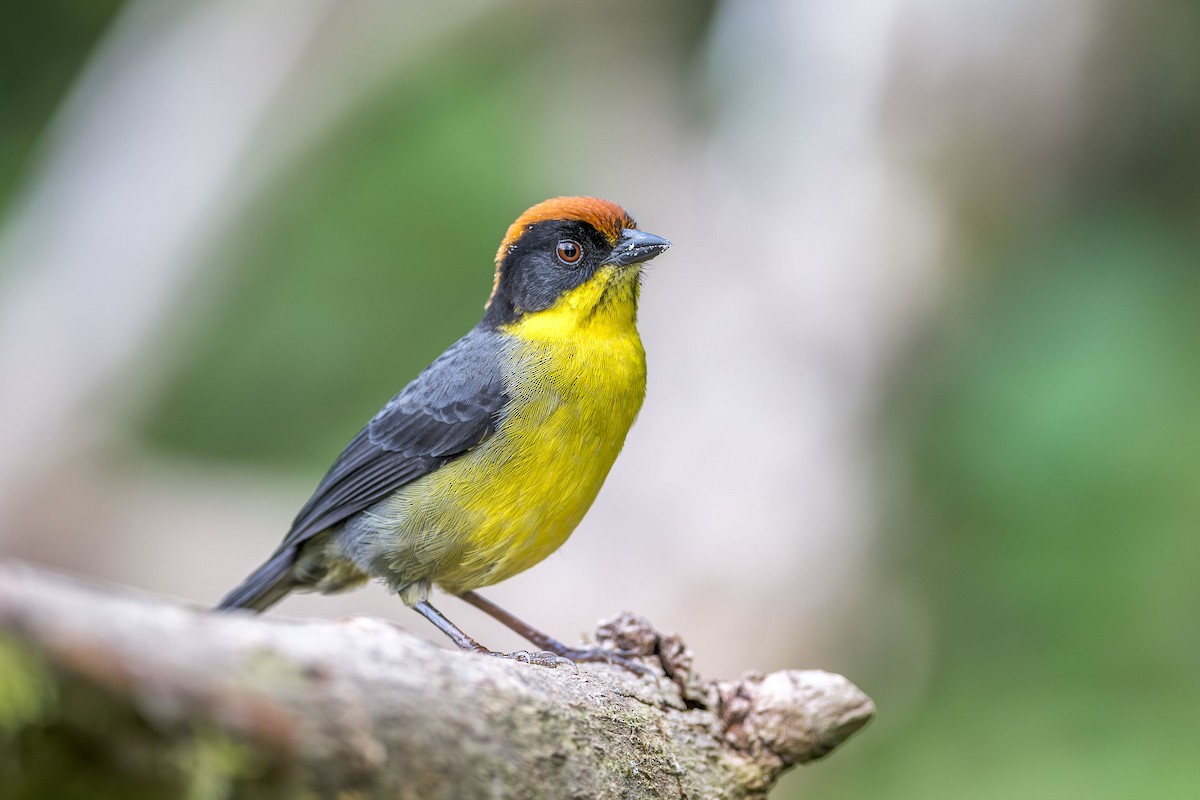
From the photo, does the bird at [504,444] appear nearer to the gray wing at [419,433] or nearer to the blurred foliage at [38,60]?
the gray wing at [419,433]

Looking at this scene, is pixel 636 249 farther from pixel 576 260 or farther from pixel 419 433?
pixel 419 433

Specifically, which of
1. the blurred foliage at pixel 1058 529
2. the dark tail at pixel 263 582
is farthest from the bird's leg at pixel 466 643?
the blurred foliage at pixel 1058 529

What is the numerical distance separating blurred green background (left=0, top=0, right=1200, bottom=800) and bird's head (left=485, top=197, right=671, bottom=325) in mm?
3236

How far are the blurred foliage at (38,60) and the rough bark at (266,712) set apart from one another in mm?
11467

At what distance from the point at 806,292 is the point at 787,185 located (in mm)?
862

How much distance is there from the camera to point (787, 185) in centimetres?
866

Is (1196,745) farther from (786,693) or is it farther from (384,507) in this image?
(384,507)

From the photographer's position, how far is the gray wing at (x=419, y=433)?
4.32m

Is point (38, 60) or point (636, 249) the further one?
point (38, 60)

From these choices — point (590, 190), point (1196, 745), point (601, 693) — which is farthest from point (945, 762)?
point (590, 190)

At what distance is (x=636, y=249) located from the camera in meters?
4.58

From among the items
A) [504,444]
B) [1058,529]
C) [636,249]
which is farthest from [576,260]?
[1058,529]

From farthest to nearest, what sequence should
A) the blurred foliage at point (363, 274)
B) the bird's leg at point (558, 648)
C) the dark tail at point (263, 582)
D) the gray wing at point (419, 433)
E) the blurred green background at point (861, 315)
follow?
the blurred foliage at point (363, 274)
the blurred green background at point (861, 315)
the dark tail at point (263, 582)
the gray wing at point (419, 433)
the bird's leg at point (558, 648)

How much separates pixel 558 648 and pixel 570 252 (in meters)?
1.52
